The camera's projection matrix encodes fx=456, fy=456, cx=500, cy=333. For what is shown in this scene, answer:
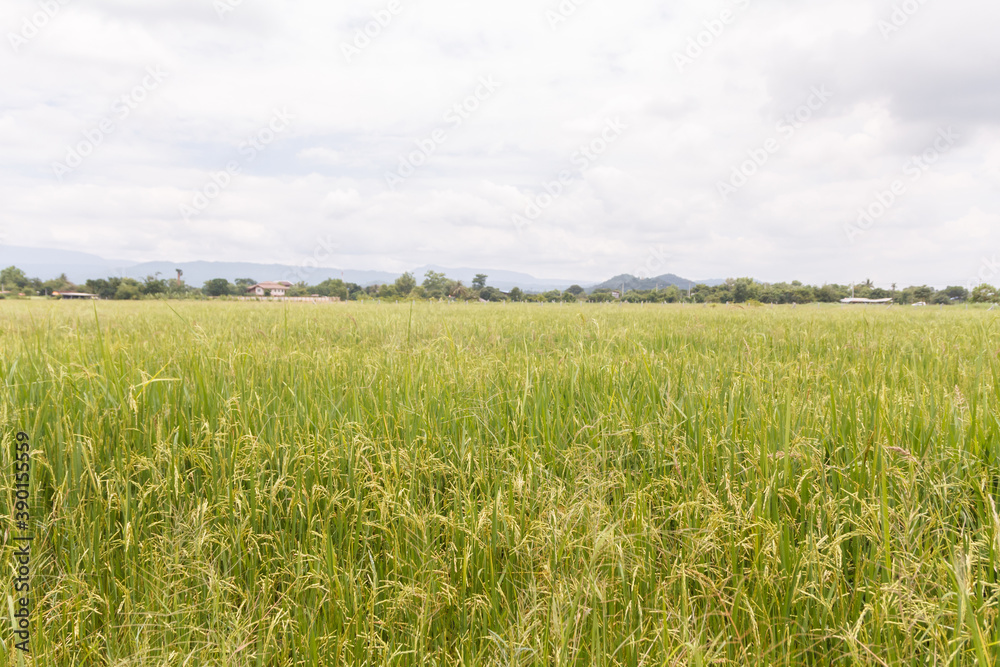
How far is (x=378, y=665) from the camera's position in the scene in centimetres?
144

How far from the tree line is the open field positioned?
55.7 metres

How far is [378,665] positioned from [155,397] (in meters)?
2.05

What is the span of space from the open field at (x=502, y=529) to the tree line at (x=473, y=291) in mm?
55697

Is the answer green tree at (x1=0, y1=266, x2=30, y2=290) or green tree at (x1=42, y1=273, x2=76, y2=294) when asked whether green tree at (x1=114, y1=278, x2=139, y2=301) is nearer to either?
green tree at (x1=0, y1=266, x2=30, y2=290)

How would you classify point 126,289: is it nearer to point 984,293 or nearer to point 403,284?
point 403,284

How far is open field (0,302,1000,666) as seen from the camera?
1.46 metres

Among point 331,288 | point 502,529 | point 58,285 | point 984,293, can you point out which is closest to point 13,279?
point 58,285

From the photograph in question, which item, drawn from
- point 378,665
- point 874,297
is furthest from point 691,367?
point 874,297

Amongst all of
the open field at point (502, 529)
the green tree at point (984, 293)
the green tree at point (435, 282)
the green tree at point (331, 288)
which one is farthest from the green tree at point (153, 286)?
the green tree at point (984, 293)

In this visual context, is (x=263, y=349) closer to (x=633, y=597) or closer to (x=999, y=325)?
(x=633, y=597)

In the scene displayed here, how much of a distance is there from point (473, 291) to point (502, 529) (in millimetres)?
76241

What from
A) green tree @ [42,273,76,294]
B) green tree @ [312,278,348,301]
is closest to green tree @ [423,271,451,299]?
green tree @ [312,278,348,301]

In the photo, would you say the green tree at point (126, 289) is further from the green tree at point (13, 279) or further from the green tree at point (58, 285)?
the green tree at point (58, 285)

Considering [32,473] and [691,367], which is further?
[691,367]
